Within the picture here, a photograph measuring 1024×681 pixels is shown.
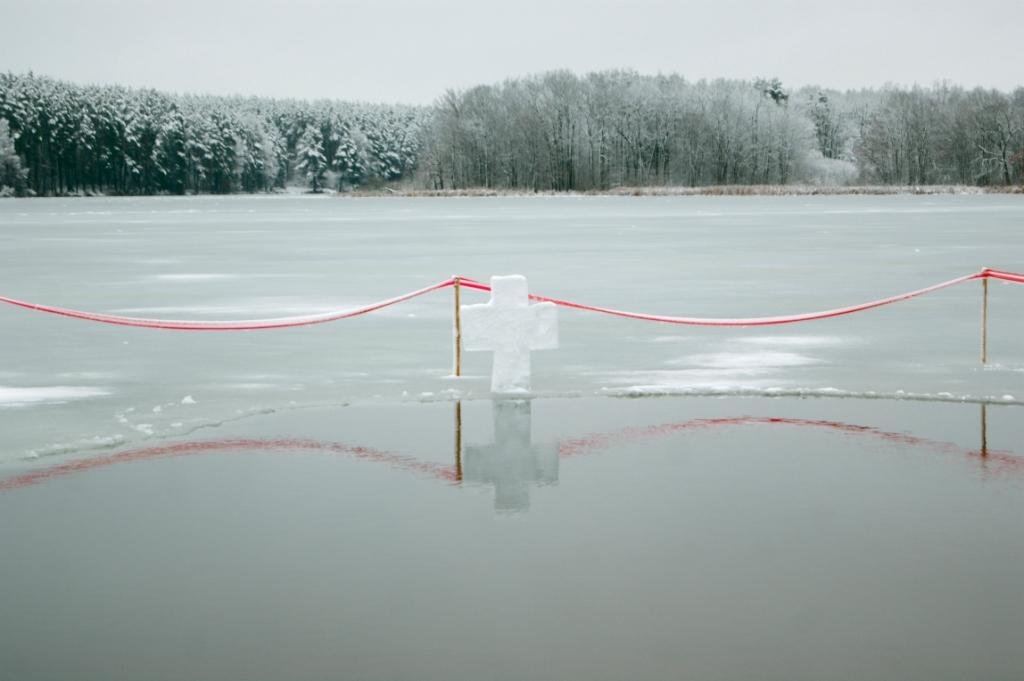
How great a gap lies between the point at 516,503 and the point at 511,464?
109 cm

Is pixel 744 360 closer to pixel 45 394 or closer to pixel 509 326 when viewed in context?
pixel 509 326

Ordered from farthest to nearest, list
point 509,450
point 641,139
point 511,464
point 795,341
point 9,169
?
point 9,169, point 641,139, point 795,341, point 509,450, point 511,464

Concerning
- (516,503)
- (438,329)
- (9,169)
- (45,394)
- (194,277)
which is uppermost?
(9,169)

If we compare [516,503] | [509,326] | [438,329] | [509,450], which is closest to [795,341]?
[438,329]

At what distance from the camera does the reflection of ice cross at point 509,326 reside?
11.2 meters

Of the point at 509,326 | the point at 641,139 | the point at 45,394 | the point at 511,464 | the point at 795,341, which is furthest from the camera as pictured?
the point at 641,139

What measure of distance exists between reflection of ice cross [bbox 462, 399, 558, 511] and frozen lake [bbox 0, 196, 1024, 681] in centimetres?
3

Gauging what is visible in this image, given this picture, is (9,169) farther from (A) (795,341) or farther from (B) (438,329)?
(A) (795,341)

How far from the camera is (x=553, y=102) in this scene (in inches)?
5753

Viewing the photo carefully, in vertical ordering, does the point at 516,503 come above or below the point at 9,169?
below

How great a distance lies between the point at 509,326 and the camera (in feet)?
37.0

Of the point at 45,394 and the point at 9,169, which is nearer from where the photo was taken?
the point at 45,394

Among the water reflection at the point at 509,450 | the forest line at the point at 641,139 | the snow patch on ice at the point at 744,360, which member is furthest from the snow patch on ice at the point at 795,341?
the forest line at the point at 641,139

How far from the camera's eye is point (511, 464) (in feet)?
28.5
